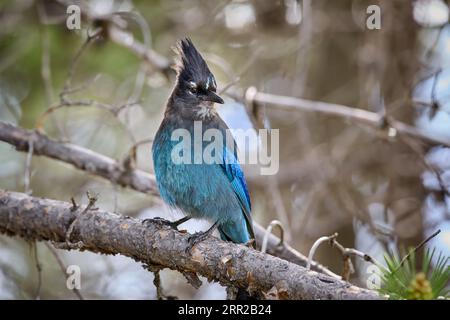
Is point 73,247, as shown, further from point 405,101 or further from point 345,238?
point 345,238

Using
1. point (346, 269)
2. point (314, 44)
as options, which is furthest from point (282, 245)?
point (314, 44)

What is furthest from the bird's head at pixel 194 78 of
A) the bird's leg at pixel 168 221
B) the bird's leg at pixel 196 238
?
the bird's leg at pixel 196 238

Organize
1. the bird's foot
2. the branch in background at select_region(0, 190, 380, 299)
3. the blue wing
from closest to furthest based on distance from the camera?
the branch in background at select_region(0, 190, 380, 299), the bird's foot, the blue wing

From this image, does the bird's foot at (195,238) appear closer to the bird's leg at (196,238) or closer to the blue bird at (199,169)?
the bird's leg at (196,238)

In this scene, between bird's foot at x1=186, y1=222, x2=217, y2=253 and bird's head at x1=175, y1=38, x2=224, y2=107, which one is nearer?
bird's foot at x1=186, y1=222, x2=217, y2=253

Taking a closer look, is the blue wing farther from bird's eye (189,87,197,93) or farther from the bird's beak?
bird's eye (189,87,197,93)

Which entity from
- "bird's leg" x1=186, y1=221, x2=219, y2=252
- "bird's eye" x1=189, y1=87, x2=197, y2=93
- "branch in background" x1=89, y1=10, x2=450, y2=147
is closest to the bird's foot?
"bird's leg" x1=186, y1=221, x2=219, y2=252
